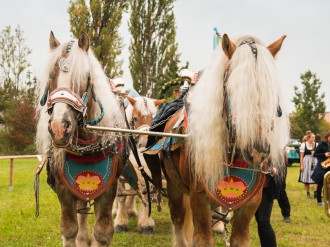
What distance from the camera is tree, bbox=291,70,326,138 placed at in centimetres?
3500

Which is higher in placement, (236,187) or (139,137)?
(139,137)

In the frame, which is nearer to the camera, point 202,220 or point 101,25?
point 202,220

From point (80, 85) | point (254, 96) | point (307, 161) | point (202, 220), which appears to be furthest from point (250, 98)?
point (307, 161)

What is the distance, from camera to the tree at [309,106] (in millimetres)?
35000

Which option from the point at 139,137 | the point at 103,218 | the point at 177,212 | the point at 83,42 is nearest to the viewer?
the point at 83,42

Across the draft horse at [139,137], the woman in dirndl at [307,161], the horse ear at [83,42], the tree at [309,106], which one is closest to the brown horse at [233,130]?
the horse ear at [83,42]

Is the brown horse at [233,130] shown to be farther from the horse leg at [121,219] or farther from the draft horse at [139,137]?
the horse leg at [121,219]

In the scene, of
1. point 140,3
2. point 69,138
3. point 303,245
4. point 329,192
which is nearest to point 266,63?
point 69,138

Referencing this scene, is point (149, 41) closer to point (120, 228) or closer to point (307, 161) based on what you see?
point (307, 161)

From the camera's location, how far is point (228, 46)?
3.03m

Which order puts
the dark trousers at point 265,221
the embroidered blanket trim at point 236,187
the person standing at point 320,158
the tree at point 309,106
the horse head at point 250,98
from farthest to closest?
the tree at point 309,106, the person standing at point 320,158, the dark trousers at point 265,221, the embroidered blanket trim at point 236,187, the horse head at point 250,98

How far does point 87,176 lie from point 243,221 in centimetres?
133

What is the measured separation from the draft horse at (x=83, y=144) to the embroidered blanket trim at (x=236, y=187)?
3.36 ft

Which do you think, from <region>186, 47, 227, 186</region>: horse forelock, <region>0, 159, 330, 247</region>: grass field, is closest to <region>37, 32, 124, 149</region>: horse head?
<region>186, 47, 227, 186</region>: horse forelock
